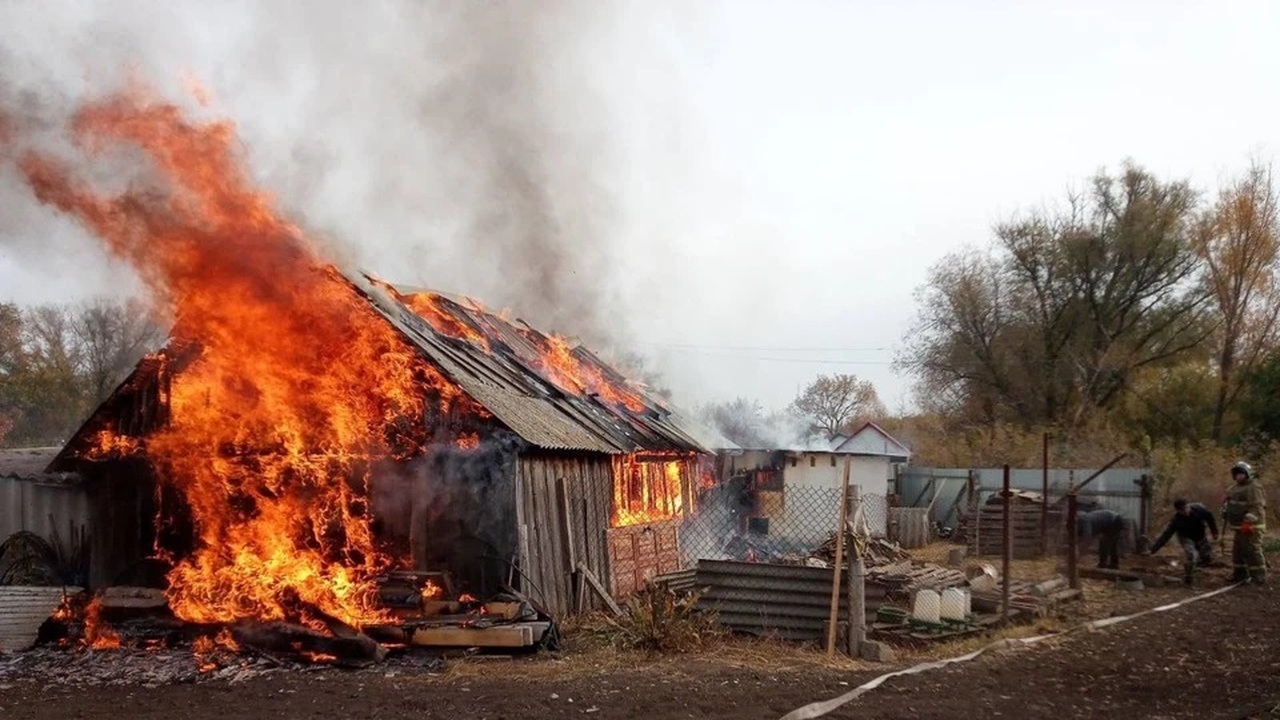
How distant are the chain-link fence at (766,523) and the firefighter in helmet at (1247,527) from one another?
22.6 feet

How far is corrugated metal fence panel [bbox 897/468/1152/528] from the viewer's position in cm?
2395

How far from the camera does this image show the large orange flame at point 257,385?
1210 centimetres

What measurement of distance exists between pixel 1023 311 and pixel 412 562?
3421 cm

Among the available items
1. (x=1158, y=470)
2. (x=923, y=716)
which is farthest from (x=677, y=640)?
(x=1158, y=470)

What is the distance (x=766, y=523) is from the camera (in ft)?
77.5

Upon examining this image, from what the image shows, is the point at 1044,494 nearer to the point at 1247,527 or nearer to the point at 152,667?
the point at 1247,527

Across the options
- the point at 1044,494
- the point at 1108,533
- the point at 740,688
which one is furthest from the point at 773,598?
the point at 1108,533

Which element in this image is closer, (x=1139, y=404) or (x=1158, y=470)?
(x=1158, y=470)

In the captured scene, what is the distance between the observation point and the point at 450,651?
11062 mm

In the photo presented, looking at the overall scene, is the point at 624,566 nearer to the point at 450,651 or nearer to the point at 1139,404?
the point at 450,651

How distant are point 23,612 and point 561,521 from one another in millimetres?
6728

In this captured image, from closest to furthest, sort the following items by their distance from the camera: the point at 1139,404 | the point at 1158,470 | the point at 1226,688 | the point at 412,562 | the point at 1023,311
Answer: the point at 1226,688, the point at 412,562, the point at 1158,470, the point at 1139,404, the point at 1023,311

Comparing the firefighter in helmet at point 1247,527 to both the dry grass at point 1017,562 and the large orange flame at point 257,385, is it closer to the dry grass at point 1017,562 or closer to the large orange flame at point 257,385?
the dry grass at point 1017,562

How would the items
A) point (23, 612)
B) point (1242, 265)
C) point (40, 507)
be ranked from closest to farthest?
point (23, 612)
point (40, 507)
point (1242, 265)
